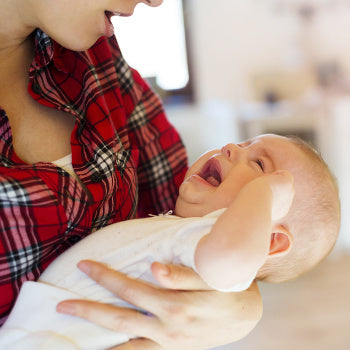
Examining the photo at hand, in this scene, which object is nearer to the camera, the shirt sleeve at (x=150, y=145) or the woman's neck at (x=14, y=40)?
the woman's neck at (x=14, y=40)

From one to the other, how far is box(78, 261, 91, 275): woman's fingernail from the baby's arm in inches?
7.8

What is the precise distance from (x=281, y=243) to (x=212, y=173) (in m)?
0.23

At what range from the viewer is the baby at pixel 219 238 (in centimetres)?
85

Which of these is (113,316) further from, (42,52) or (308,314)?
(308,314)

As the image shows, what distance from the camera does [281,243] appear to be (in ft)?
3.41

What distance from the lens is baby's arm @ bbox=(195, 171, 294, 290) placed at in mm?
825

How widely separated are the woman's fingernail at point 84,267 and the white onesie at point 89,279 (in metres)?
0.02

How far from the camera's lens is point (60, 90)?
3.63 feet

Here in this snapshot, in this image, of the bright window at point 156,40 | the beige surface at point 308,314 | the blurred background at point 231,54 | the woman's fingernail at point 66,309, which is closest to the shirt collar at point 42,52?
the woman's fingernail at point 66,309

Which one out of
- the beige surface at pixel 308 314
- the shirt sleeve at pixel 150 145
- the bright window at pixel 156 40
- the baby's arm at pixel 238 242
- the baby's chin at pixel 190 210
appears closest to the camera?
the baby's arm at pixel 238 242

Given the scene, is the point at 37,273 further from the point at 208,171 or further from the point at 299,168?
the point at 299,168

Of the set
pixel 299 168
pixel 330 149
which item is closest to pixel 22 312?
pixel 299 168

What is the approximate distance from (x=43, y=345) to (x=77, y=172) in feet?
1.07

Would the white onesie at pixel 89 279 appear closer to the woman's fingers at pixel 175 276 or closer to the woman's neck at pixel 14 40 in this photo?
the woman's fingers at pixel 175 276
